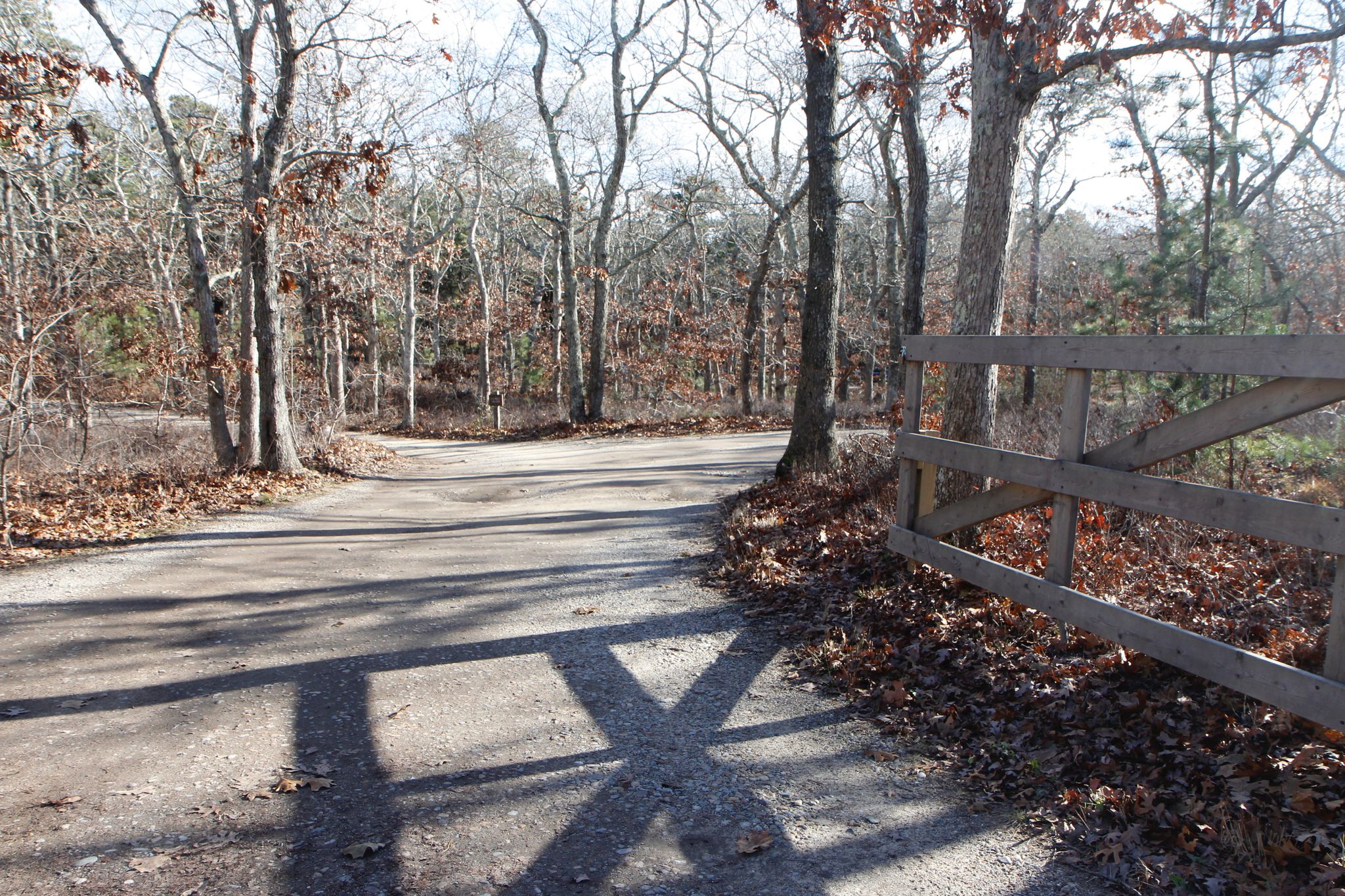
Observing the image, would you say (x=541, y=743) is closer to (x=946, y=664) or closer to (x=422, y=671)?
(x=422, y=671)

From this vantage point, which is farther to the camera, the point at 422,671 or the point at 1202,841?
the point at 422,671

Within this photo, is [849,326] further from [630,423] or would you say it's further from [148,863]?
[148,863]

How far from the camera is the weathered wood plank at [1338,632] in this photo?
3344 mm

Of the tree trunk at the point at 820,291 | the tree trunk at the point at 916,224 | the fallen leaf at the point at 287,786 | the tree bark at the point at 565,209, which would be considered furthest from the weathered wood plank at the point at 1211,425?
the tree bark at the point at 565,209

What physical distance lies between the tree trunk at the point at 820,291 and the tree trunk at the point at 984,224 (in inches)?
164

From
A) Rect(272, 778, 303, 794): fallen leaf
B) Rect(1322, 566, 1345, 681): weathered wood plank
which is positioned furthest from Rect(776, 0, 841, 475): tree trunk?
Rect(272, 778, 303, 794): fallen leaf

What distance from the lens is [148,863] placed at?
11.0 feet

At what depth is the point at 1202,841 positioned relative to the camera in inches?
135

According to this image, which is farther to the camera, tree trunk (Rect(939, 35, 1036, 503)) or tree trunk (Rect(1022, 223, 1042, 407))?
tree trunk (Rect(1022, 223, 1042, 407))

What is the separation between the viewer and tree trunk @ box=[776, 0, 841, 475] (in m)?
11.3

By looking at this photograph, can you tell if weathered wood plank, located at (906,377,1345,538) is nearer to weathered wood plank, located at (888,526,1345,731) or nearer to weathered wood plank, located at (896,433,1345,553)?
weathered wood plank, located at (896,433,1345,553)

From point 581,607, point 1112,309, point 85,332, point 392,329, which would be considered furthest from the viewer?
point 392,329

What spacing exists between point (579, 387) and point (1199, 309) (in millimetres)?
16436

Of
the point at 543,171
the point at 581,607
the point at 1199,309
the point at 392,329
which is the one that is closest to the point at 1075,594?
the point at 581,607
